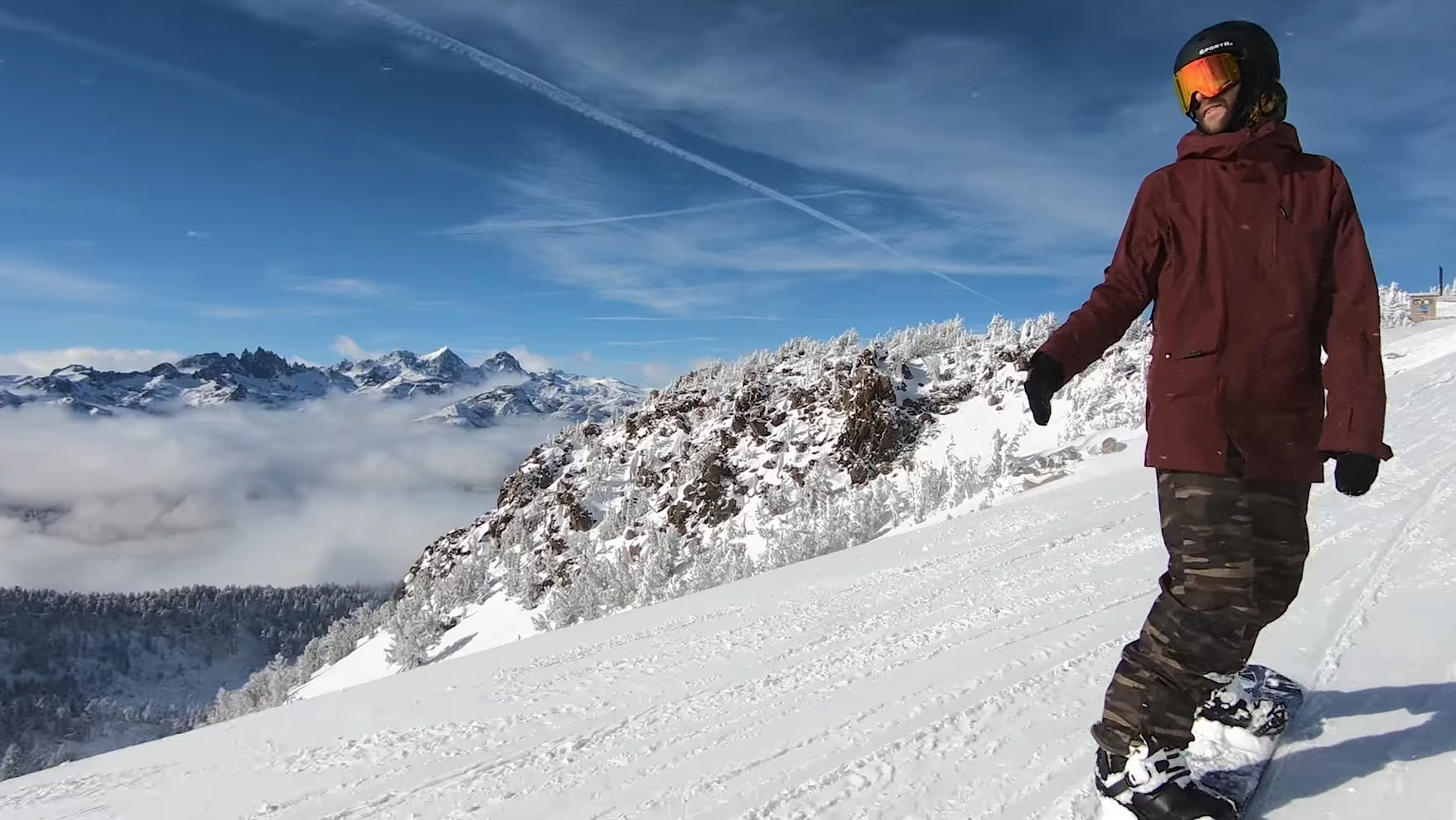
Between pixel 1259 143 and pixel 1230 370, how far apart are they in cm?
58

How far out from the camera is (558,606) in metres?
28.5

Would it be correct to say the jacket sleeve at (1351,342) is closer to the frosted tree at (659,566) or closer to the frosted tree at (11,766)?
the frosted tree at (659,566)

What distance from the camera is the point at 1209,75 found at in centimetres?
187

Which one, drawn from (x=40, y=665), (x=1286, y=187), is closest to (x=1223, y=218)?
(x=1286, y=187)

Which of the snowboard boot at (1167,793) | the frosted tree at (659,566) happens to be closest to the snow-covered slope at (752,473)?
the frosted tree at (659,566)

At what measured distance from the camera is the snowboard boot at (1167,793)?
1.90 meters

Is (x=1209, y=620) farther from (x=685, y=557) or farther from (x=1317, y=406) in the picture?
(x=685, y=557)

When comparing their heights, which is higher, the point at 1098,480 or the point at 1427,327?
the point at 1427,327

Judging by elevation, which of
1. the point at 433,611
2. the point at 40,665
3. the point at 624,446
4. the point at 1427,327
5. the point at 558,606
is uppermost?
the point at 1427,327

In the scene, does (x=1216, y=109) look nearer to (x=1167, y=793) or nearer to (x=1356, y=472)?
(x=1356, y=472)

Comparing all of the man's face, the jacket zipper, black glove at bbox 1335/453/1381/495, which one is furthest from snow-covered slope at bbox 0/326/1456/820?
the man's face

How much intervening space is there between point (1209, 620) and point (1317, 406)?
591 mm

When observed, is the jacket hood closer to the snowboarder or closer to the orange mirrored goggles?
the snowboarder

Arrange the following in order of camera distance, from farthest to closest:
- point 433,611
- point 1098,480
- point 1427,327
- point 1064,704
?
point 433,611, point 1427,327, point 1098,480, point 1064,704
